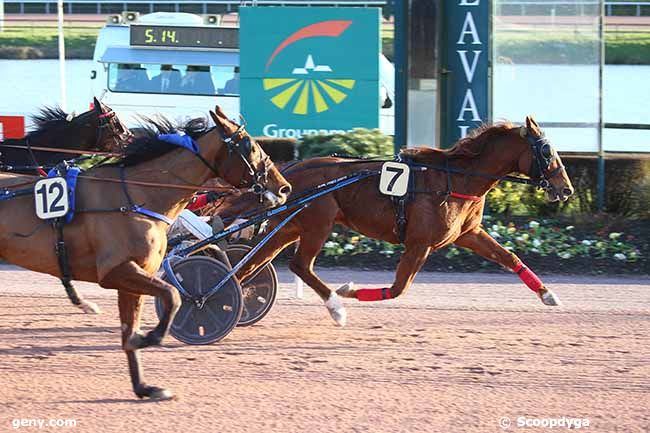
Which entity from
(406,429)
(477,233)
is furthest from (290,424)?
(477,233)

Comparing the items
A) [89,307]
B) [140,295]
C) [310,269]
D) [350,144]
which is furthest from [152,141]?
[350,144]

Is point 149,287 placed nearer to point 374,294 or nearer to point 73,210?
point 73,210

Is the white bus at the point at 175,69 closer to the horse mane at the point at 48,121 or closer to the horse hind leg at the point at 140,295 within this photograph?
the horse mane at the point at 48,121

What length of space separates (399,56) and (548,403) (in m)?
6.38

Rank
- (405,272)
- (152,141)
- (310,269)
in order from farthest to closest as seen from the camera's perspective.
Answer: (310,269) → (405,272) → (152,141)

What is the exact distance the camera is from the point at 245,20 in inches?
545

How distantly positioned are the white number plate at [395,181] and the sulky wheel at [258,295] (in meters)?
1.09

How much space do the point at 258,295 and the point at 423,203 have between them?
57.3 inches

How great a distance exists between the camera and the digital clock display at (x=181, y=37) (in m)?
19.4

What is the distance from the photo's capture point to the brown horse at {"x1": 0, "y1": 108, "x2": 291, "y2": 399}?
6.28 m

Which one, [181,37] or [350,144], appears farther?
[181,37]

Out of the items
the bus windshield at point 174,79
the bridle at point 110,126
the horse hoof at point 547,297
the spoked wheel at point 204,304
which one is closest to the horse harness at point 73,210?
the spoked wheel at point 204,304

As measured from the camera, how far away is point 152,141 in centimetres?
673

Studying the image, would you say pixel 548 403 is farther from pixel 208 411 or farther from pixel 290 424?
pixel 208 411
